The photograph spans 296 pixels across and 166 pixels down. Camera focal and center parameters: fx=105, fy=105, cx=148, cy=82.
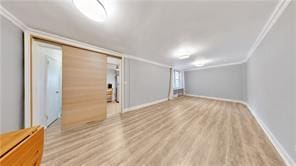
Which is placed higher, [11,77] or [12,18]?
[12,18]

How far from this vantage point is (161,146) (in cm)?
182

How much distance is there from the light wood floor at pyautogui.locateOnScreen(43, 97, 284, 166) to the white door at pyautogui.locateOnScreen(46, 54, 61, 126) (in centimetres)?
65

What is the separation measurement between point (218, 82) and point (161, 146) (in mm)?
6461

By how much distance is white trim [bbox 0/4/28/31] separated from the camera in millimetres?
1480

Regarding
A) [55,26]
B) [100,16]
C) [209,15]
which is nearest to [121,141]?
[100,16]

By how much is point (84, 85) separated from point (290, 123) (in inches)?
153

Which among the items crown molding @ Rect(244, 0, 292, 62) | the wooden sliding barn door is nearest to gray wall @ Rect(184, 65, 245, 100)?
crown molding @ Rect(244, 0, 292, 62)

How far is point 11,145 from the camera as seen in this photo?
0.77m

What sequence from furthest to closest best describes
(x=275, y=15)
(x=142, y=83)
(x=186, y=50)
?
(x=142, y=83)
(x=186, y=50)
(x=275, y=15)

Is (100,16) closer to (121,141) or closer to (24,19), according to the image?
(24,19)

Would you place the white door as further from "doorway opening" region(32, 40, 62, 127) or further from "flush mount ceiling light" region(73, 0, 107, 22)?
"flush mount ceiling light" region(73, 0, 107, 22)

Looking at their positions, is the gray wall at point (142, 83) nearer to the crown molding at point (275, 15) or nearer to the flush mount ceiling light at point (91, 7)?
the flush mount ceiling light at point (91, 7)

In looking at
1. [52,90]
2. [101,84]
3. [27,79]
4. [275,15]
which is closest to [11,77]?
[27,79]

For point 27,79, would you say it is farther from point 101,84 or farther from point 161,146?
point 161,146
